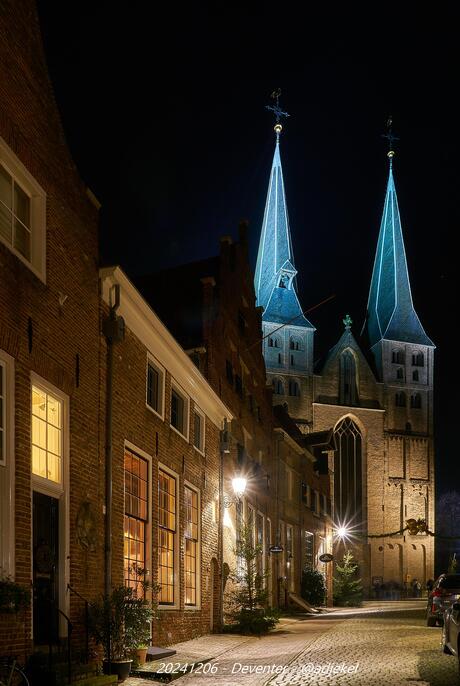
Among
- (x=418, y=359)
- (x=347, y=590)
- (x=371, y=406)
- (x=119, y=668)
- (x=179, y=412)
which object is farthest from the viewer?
(x=418, y=359)

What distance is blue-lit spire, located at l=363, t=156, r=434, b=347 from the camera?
80375 millimetres

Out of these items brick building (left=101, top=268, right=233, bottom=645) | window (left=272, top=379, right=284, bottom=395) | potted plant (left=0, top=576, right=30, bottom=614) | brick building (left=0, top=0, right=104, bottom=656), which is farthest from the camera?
window (left=272, top=379, right=284, bottom=395)

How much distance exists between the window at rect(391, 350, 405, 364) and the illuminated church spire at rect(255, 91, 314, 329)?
27.3 feet

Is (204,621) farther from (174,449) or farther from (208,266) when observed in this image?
(208,266)

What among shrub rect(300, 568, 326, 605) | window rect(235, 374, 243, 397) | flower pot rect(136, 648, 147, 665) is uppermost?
window rect(235, 374, 243, 397)

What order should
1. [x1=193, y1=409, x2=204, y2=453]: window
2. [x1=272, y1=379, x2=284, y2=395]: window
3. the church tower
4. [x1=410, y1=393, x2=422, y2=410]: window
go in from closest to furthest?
[x1=193, y1=409, x2=204, y2=453]: window → [x1=272, y1=379, x2=284, y2=395]: window → the church tower → [x1=410, y1=393, x2=422, y2=410]: window

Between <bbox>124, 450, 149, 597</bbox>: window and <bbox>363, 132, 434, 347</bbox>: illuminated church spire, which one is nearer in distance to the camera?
<bbox>124, 450, 149, 597</bbox>: window

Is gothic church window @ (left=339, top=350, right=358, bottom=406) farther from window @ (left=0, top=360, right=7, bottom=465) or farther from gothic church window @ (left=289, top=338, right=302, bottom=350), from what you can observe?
window @ (left=0, top=360, right=7, bottom=465)

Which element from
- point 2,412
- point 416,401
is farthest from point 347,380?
point 2,412

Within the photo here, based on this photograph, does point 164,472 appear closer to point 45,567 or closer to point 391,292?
point 45,567

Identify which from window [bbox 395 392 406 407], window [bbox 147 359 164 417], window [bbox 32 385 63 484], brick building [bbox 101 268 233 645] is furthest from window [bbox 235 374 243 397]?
window [bbox 395 392 406 407]

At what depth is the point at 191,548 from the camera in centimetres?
1894

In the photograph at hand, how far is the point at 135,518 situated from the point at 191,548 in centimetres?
469

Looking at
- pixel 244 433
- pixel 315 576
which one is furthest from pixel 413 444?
pixel 244 433
